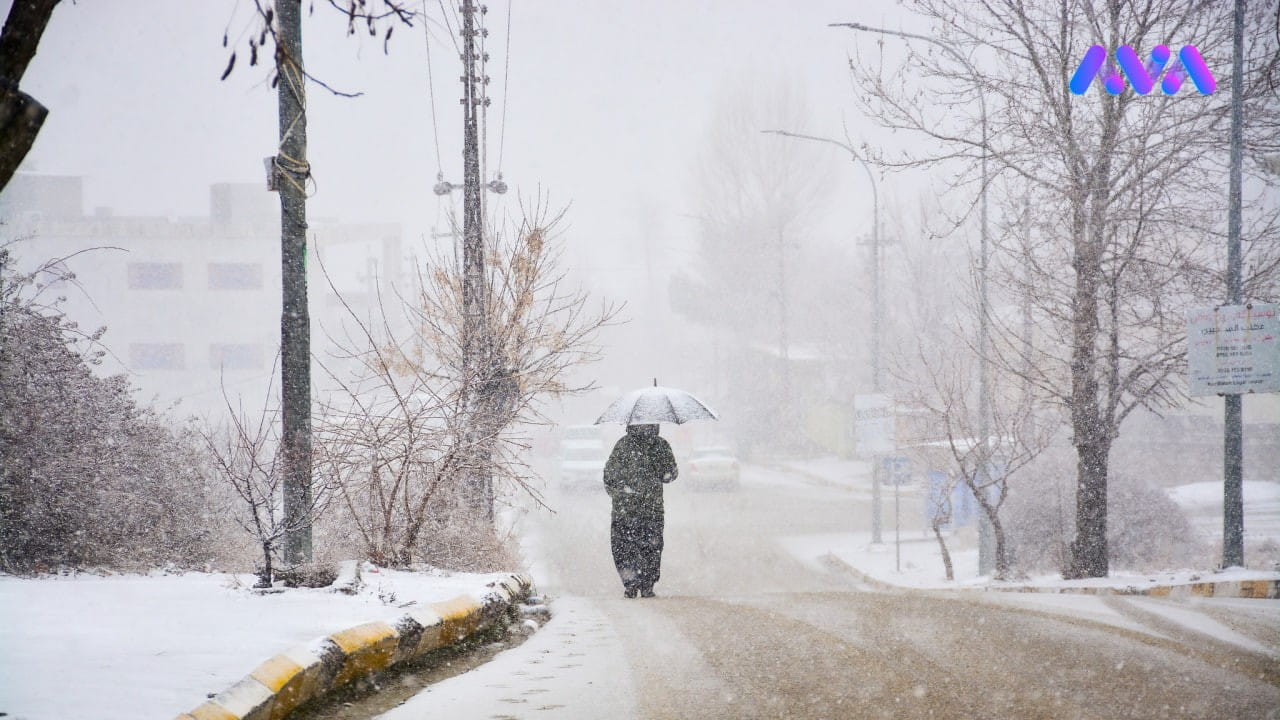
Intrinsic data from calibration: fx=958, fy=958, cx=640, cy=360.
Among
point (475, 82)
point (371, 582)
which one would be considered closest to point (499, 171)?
point (475, 82)

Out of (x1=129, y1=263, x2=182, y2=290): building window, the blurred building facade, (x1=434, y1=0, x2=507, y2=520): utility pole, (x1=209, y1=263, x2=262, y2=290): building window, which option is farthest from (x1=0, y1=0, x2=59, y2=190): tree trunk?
(x1=129, y1=263, x2=182, y2=290): building window

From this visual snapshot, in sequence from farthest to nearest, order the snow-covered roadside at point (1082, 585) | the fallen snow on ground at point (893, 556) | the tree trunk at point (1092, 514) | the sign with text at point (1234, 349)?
1. the fallen snow on ground at point (893, 556)
2. the tree trunk at point (1092, 514)
3. the sign with text at point (1234, 349)
4. the snow-covered roadside at point (1082, 585)

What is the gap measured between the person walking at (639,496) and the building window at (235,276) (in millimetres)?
40002

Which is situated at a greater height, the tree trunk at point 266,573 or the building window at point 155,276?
the building window at point 155,276

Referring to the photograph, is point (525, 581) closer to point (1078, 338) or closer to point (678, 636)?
point (678, 636)

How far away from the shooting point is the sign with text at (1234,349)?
9977 mm

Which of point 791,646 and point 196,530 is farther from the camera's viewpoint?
point 196,530

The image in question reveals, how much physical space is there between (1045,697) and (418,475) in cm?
579

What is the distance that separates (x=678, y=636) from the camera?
621cm

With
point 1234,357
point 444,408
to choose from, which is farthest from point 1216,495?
point 444,408

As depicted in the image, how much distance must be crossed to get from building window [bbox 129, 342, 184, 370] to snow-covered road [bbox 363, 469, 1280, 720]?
4116 centimetres

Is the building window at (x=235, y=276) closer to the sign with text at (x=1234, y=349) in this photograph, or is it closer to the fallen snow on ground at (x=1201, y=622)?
the sign with text at (x=1234, y=349)

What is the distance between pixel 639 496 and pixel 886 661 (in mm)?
5095

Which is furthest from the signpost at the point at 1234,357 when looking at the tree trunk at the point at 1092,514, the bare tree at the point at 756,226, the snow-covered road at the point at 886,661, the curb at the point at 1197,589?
the bare tree at the point at 756,226
